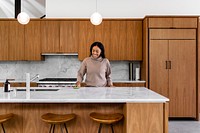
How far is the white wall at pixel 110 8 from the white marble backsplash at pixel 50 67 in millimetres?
1066

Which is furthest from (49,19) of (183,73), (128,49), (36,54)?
(183,73)

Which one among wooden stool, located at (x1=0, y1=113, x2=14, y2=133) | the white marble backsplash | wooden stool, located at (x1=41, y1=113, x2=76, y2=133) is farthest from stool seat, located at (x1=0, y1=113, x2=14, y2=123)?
the white marble backsplash

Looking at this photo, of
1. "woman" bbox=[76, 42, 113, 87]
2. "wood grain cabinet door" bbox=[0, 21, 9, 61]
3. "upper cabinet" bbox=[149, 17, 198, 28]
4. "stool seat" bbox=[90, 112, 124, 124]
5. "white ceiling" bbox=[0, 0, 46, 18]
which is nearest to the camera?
"stool seat" bbox=[90, 112, 124, 124]

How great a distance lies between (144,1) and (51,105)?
4.05m

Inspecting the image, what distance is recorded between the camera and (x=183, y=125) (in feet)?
17.7

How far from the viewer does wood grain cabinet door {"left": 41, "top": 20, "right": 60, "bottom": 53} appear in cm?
612

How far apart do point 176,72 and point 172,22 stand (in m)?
1.06

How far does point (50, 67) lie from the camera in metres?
6.51

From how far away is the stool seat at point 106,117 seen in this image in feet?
9.80

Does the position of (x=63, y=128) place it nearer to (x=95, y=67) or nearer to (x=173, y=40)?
(x=95, y=67)

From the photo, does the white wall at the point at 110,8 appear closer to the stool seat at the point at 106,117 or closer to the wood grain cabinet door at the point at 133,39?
the wood grain cabinet door at the point at 133,39

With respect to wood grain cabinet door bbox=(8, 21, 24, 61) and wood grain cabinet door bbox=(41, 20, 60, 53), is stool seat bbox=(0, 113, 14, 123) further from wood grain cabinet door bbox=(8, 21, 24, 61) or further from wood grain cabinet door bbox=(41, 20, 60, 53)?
wood grain cabinet door bbox=(8, 21, 24, 61)

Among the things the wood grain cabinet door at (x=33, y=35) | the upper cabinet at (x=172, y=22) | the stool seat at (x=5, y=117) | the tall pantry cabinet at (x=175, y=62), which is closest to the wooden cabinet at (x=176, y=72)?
the tall pantry cabinet at (x=175, y=62)

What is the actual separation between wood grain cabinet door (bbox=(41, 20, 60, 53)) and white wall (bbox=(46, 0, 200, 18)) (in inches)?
17.2
